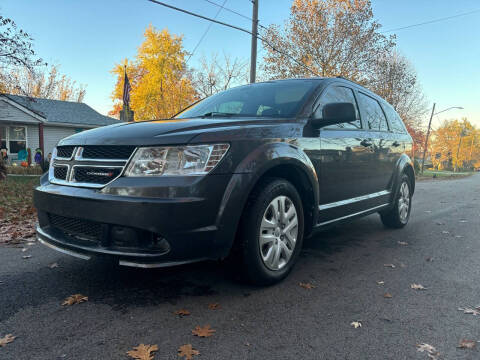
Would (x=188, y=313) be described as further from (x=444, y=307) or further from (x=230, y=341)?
(x=444, y=307)

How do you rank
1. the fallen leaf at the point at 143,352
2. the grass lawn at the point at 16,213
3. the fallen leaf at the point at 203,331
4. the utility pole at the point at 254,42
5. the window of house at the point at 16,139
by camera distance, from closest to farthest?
the fallen leaf at the point at 143,352 < the fallen leaf at the point at 203,331 < the grass lawn at the point at 16,213 < the utility pole at the point at 254,42 < the window of house at the point at 16,139

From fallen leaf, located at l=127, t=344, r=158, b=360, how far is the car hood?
127 centimetres

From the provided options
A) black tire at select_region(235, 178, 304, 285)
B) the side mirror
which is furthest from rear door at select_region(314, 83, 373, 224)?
black tire at select_region(235, 178, 304, 285)

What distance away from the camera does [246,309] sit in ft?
8.54

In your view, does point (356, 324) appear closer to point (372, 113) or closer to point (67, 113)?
point (372, 113)

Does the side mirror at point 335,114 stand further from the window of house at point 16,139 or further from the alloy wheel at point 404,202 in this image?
the window of house at point 16,139

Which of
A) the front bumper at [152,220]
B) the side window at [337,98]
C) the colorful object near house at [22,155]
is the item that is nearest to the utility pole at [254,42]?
the side window at [337,98]

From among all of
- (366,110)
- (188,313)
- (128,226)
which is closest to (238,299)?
(188,313)

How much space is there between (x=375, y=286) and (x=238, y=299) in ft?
4.05

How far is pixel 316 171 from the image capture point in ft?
11.1

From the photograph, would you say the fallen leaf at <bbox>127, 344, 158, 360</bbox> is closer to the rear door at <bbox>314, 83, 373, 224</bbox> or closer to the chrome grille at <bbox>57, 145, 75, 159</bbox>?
the chrome grille at <bbox>57, 145, 75, 159</bbox>

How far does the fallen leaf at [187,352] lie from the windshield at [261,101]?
2.14 metres

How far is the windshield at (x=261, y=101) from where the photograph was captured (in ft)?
11.7

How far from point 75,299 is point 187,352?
3.73 ft
